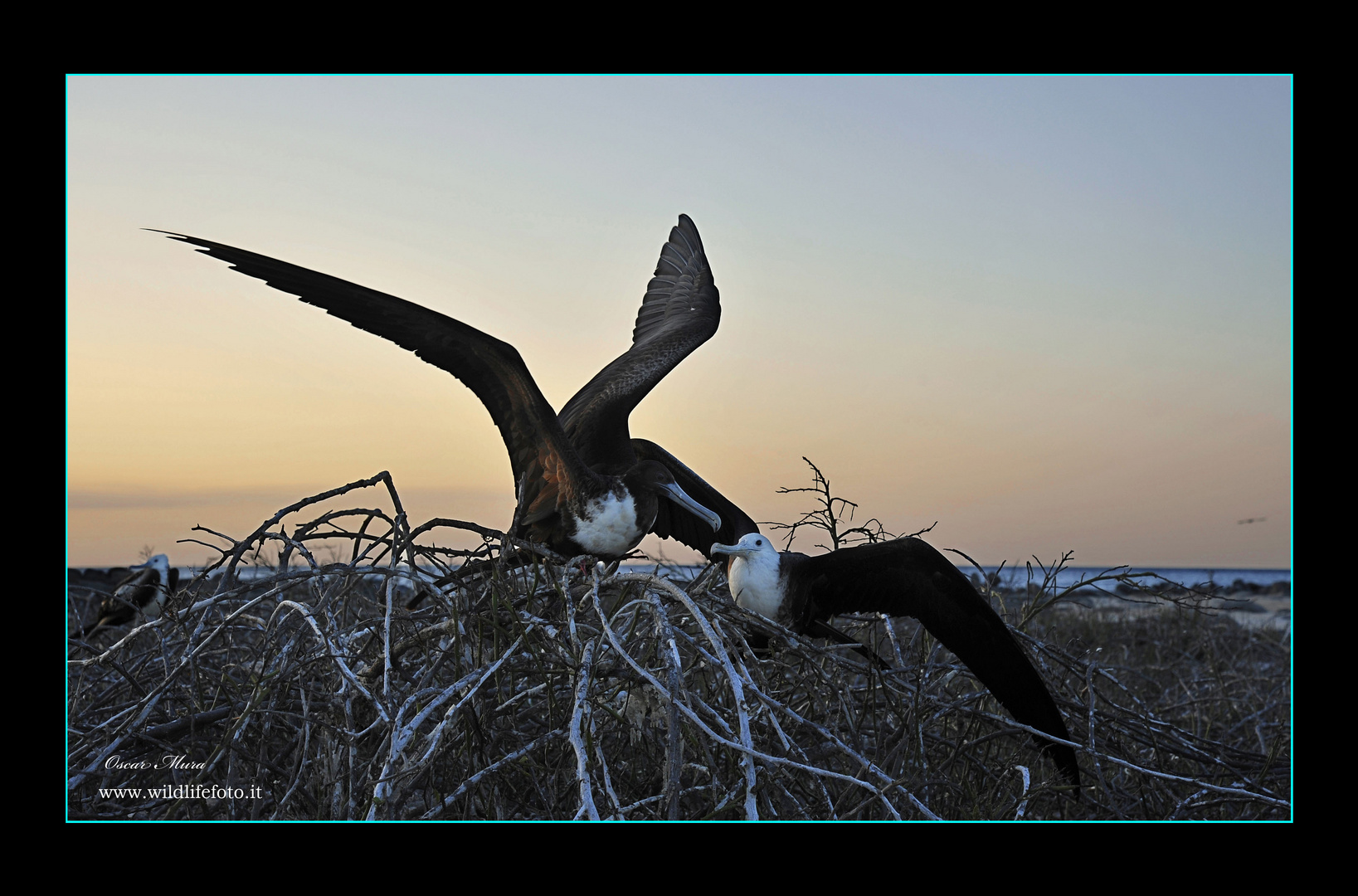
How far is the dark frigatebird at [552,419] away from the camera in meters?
3.46

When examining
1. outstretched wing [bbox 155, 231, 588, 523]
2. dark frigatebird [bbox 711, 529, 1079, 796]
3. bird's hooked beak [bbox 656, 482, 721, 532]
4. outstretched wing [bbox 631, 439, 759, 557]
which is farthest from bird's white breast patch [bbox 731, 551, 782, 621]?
outstretched wing [bbox 631, 439, 759, 557]

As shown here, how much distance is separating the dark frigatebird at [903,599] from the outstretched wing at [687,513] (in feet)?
2.74

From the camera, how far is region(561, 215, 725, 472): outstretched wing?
4.23 metres

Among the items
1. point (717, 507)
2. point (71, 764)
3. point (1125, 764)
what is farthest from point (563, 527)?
point (1125, 764)

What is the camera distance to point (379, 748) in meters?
2.43

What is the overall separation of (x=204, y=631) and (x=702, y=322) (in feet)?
8.93

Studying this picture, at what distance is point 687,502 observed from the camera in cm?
402

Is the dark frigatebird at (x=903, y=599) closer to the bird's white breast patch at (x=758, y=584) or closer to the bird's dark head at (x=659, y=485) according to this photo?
the bird's white breast patch at (x=758, y=584)

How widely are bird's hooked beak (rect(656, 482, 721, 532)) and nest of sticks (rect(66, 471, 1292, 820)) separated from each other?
439 mm

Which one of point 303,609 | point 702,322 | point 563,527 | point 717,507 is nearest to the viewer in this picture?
point 303,609

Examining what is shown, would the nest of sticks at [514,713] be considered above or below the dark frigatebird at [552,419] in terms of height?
below

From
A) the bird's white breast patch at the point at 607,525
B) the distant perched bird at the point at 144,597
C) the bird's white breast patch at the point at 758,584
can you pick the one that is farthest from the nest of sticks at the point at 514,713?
the distant perched bird at the point at 144,597

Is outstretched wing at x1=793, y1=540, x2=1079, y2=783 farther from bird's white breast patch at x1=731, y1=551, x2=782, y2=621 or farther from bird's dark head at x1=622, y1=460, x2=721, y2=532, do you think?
bird's dark head at x1=622, y1=460, x2=721, y2=532

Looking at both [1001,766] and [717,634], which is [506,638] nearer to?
[717,634]
